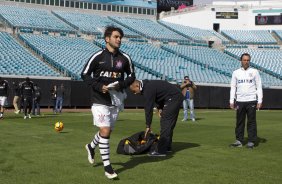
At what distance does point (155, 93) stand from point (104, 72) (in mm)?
2278

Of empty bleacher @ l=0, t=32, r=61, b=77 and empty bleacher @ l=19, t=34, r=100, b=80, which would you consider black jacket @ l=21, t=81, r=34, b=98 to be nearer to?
empty bleacher @ l=0, t=32, r=61, b=77

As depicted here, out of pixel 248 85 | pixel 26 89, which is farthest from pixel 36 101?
pixel 248 85

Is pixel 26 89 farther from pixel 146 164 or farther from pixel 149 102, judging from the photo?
pixel 146 164

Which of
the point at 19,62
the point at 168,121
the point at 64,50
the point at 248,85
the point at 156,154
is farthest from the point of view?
the point at 64,50

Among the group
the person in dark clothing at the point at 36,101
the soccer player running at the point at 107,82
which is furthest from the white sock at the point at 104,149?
the person in dark clothing at the point at 36,101

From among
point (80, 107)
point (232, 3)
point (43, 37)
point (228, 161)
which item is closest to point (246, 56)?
point (228, 161)

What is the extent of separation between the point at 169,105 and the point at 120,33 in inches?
112

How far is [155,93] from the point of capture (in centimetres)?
966

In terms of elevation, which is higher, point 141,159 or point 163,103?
point 163,103

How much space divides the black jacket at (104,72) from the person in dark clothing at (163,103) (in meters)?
1.68

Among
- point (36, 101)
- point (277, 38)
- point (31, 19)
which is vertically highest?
point (31, 19)

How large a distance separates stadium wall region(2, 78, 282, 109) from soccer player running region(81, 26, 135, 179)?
25.5 metres

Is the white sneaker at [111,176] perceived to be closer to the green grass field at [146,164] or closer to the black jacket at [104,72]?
the green grass field at [146,164]

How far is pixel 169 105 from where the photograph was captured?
9.88 metres
